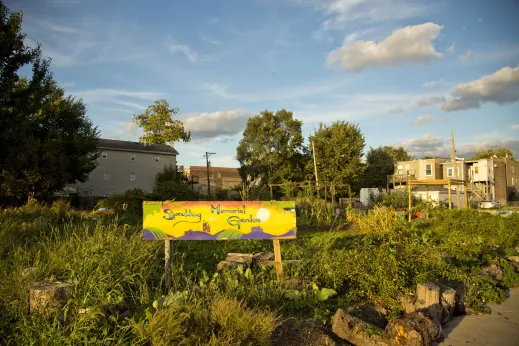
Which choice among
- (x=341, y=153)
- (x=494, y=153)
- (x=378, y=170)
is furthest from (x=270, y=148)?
(x=494, y=153)

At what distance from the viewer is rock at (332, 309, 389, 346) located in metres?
4.08

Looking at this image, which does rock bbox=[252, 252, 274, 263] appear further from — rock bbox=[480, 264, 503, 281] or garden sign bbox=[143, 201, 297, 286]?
rock bbox=[480, 264, 503, 281]

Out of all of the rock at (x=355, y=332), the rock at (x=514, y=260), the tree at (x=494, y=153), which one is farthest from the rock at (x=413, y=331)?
the tree at (x=494, y=153)

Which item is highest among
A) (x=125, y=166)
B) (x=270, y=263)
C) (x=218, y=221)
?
(x=125, y=166)

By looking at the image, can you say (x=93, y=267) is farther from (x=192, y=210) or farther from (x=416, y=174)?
(x=416, y=174)

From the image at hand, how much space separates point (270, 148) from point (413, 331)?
38.1 meters

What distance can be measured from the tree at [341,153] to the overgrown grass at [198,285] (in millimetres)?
31722

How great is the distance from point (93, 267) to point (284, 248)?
4697 mm

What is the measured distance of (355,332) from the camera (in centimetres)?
414

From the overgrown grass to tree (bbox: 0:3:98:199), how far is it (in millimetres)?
7238

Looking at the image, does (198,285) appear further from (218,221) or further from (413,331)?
(413,331)

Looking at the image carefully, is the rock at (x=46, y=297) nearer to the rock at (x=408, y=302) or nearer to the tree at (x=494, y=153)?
the rock at (x=408, y=302)

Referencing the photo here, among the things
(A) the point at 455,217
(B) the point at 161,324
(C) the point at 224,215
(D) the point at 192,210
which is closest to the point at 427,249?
(C) the point at 224,215

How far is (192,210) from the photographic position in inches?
232
